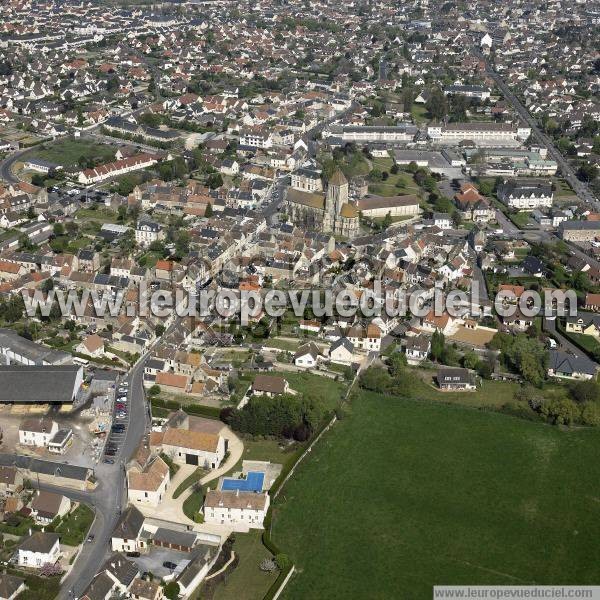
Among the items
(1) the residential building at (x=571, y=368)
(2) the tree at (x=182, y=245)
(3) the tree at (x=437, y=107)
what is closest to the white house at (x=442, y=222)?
(2) the tree at (x=182, y=245)

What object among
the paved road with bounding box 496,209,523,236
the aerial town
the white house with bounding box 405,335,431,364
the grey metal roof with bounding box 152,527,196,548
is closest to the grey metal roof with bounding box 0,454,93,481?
the aerial town

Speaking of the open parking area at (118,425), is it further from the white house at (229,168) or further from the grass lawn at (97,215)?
the white house at (229,168)

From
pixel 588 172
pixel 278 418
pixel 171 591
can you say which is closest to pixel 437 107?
pixel 588 172

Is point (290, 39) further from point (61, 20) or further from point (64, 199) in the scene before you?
point (64, 199)

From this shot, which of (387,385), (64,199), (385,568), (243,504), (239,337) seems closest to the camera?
(385,568)

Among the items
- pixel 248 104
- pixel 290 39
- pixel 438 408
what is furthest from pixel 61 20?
pixel 438 408

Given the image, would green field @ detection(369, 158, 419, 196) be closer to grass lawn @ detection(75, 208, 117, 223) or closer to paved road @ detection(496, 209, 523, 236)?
paved road @ detection(496, 209, 523, 236)

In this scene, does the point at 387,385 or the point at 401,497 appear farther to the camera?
the point at 387,385
